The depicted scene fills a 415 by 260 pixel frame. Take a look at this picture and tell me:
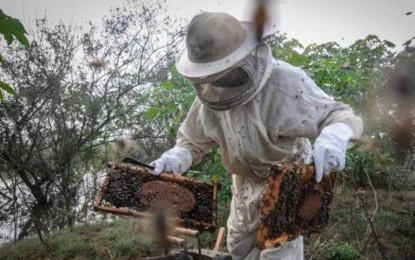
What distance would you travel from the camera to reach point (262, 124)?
2598 mm

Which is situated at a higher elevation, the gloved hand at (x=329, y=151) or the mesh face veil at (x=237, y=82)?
the mesh face veil at (x=237, y=82)

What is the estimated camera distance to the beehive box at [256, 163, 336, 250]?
2.08 metres

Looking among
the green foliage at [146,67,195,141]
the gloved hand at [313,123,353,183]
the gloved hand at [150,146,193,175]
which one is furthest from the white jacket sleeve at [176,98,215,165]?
the green foliage at [146,67,195,141]

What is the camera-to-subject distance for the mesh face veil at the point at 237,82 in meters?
2.49

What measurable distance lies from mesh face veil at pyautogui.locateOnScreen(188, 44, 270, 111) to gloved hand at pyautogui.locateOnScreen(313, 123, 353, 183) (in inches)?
21.9

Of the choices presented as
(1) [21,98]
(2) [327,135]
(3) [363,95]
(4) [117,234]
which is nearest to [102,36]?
(1) [21,98]

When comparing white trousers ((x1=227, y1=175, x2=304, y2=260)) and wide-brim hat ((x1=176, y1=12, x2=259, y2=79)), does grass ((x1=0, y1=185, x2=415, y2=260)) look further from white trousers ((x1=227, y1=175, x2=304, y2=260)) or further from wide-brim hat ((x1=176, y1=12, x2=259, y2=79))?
wide-brim hat ((x1=176, y1=12, x2=259, y2=79))

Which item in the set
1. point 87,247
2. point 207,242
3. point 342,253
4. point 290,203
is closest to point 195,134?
point 290,203

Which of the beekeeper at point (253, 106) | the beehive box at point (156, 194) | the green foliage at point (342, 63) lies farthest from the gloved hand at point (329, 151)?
the green foliage at point (342, 63)

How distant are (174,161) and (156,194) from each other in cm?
30

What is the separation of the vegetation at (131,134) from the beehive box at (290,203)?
112 inches

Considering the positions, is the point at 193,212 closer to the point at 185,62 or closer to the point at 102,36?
the point at 185,62

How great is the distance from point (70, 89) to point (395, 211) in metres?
8.17

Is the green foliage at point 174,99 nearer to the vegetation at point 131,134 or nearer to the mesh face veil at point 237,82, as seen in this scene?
the vegetation at point 131,134
